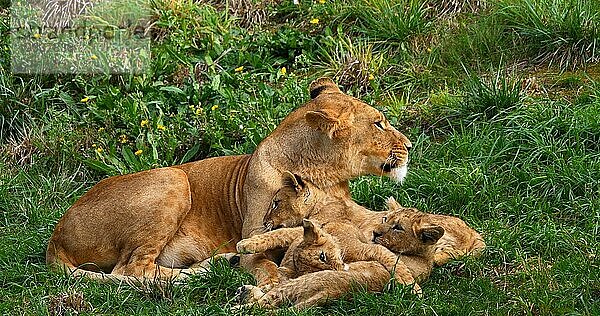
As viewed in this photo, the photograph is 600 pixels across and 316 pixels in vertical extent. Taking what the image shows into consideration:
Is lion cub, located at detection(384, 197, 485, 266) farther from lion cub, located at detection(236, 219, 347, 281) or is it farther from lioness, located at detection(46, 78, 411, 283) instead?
lion cub, located at detection(236, 219, 347, 281)

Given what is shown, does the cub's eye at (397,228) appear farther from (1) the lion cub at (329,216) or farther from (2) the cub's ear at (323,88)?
(2) the cub's ear at (323,88)

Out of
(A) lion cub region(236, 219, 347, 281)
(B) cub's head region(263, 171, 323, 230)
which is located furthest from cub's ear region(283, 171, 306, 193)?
(A) lion cub region(236, 219, 347, 281)

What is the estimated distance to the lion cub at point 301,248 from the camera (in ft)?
19.2

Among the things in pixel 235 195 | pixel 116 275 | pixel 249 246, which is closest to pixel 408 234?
pixel 249 246

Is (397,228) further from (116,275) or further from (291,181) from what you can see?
(116,275)

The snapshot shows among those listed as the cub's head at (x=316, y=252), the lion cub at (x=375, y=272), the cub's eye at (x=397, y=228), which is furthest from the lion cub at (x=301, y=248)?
the cub's eye at (x=397, y=228)

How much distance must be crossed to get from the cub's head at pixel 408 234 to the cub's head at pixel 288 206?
0.52 meters

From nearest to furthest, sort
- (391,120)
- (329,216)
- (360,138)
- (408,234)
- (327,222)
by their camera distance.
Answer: (408,234), (327,222), (329,216), (360,138), (391,120)

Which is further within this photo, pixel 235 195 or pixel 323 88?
pixel 323 88

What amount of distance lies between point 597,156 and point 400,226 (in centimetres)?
218

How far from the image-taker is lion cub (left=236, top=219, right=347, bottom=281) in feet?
19.2

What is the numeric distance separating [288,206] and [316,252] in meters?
0.64

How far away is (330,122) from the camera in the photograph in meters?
6.70

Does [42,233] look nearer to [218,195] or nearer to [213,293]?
[218,195]
